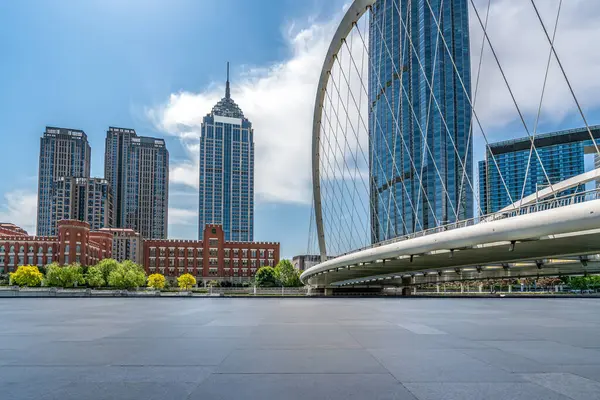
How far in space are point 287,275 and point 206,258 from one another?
37.0 m

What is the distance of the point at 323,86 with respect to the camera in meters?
57.4

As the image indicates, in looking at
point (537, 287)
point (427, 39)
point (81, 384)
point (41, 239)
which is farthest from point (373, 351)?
point (41, 239)

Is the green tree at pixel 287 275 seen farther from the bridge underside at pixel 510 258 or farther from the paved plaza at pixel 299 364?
the paved plaza at pixel 299 364

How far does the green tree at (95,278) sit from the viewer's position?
96312 mm

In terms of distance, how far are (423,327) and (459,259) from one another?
1260 cm

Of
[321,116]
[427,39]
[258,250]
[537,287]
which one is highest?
[427,39]

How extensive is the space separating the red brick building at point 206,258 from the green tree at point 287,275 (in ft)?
94.2

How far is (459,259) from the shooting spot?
2894cm

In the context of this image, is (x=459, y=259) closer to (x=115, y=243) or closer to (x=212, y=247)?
(x=212, y=247)

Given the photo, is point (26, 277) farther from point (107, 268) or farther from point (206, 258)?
point (206, 258)

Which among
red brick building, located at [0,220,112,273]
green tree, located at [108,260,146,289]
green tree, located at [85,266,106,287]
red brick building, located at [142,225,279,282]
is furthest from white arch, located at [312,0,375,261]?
red brick building, located at [142,225,279,282]

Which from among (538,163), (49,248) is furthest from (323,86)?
(49,248)

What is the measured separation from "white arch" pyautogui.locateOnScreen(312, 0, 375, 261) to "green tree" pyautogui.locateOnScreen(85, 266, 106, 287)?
163 ft

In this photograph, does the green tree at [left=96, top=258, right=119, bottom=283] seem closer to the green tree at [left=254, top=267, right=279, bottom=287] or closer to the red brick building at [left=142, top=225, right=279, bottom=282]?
the green tree at [left=254, top=267, right=279, bottom=287]
